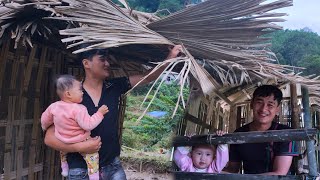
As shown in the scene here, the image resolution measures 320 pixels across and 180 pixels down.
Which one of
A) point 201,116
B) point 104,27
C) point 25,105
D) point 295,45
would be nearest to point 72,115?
point 104,27

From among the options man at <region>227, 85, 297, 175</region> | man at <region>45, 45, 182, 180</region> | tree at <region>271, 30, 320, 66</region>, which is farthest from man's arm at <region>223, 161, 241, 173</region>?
tree at <region>271, 30, 320, 66</region>

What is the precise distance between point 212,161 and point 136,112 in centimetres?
1464

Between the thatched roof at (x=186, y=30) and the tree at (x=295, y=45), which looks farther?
the tree at (x=295, y=45)

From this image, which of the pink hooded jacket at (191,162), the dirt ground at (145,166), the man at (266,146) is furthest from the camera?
the dirt ground at (145,166)

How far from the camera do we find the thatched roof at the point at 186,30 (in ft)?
8.11

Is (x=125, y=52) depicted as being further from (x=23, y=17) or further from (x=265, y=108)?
(x=265, y=108)

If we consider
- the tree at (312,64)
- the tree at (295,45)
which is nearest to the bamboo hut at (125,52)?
the tree at (312,64)

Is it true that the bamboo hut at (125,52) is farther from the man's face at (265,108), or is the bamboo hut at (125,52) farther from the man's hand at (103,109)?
the man's hand at (103,109)

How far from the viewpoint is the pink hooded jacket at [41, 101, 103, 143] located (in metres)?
2.64

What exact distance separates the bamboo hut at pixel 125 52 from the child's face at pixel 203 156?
1.40ft

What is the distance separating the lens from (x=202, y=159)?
3.15 m

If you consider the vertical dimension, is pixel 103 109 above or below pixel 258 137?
above

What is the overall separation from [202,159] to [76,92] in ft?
3.63

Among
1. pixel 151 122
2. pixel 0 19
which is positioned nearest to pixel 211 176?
pixel 0 19
